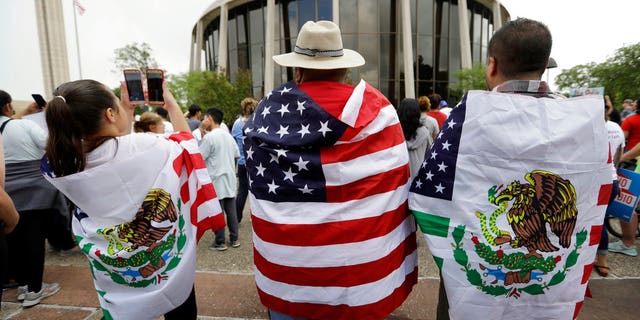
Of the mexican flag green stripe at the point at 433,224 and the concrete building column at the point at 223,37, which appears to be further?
the concrete building column at the point at 223,37

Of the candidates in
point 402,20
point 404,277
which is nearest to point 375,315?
point 404,277

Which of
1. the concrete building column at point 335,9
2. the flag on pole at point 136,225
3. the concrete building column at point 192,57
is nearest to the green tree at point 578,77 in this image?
the concrete building column at point 335,9

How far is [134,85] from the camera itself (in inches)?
90.4

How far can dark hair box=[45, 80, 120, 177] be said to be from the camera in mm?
1691

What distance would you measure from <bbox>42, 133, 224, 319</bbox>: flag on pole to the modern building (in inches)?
870

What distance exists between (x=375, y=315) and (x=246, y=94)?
22.6 metres

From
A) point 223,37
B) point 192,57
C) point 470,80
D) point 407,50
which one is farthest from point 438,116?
point 192,57

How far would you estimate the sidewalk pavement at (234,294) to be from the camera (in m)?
3.15

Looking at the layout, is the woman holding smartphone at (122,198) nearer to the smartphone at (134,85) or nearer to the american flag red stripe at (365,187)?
the smartphone at (134,85)

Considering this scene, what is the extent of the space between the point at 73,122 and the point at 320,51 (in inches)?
52.9

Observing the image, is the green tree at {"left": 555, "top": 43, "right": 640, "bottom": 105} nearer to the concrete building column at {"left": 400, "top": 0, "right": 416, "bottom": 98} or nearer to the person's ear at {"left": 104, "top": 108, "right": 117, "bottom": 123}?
the concrete building column at {"left": 400, "top": 0, "right": 416, "bottom": 98}

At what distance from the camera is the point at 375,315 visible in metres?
1.77

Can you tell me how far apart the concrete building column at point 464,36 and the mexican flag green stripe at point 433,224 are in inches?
1034

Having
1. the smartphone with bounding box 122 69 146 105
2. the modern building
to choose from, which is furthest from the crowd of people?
the modern building
